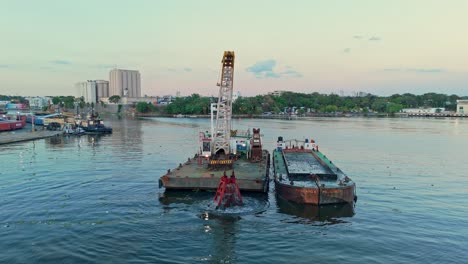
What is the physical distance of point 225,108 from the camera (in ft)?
165

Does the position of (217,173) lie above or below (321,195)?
above

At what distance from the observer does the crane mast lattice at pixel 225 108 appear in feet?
158

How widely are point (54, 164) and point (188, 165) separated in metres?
24.2

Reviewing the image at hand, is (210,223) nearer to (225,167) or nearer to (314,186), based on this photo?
(314,186)

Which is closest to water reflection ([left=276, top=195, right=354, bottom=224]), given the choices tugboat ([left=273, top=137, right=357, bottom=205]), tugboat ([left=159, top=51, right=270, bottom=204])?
tugboat ([left=273, top=137, right=357, bottom=205])

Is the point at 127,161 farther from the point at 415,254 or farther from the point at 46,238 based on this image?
the point at 415,254

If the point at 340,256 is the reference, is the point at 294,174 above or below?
above

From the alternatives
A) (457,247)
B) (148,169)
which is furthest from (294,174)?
(148,169)

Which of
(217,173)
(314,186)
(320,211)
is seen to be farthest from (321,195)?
(217,173)

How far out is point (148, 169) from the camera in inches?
1981

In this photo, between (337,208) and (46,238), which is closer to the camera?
(46,238)

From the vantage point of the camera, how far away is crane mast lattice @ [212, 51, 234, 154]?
48.1 metres

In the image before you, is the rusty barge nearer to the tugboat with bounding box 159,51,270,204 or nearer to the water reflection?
the tugboat with bounding box 159,51,270,204

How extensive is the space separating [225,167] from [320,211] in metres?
13.0
